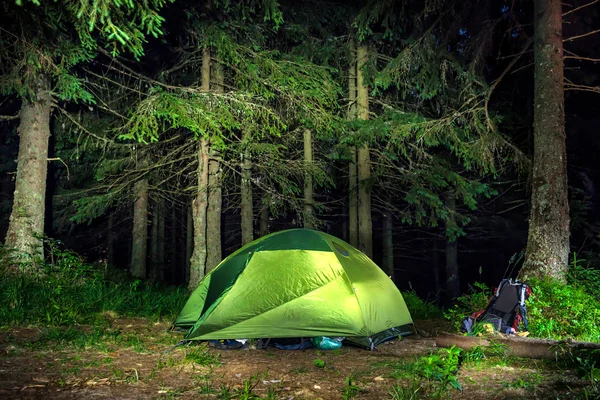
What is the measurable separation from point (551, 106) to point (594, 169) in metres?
10.2

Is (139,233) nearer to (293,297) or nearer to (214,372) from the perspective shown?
(293,297)

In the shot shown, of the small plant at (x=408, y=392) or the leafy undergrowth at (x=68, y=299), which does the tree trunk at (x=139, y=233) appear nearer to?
the leafy undergrowth at (x=68, y=299)

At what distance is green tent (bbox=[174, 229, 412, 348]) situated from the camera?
19.9 ft

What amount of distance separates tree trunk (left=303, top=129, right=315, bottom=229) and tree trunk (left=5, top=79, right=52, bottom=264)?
18.6 ft

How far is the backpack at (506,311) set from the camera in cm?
632

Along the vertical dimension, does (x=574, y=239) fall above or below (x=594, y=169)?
below

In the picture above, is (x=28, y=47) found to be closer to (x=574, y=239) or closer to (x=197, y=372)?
(x=197, y=372)

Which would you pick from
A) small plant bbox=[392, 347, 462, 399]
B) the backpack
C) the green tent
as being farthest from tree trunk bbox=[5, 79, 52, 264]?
the backpack

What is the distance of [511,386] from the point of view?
4.14 m

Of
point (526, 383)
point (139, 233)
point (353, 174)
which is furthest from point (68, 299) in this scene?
point (353, 174)

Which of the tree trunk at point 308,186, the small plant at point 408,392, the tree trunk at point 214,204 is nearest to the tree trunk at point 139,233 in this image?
the tree trunk at point 214,204

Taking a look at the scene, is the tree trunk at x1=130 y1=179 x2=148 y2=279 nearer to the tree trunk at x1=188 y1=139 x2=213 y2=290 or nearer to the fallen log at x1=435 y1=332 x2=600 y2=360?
the tree trunk at x1=188 y1=139 x2=213 y2=290

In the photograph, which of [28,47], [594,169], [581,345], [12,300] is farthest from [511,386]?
[594,169]

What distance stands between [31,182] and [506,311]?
8.58m
